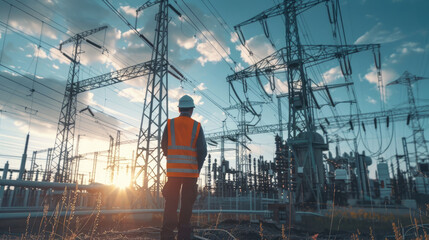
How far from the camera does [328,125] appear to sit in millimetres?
29484

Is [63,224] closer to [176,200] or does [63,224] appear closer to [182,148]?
[176,200]

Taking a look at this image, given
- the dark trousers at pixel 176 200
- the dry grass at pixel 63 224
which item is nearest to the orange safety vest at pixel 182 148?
the dark trousers at pixel 176 200

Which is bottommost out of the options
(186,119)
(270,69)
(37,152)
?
(186,119)

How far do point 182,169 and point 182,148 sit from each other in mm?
250

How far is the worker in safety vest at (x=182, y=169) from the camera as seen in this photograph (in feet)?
10.0

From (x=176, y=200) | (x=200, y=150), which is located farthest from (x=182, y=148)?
(x=176, y=200)

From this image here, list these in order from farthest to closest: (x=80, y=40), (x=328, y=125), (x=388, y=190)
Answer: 1. (x=328, y=125)
2. (x=388, y=190)
3. (x=80, y=40)

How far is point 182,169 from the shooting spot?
308cm

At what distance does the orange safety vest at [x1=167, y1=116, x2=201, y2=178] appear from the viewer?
3.08 m

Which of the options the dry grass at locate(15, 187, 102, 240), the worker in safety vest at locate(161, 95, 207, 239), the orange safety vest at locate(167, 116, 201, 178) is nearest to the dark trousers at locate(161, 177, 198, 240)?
the worker in safety vest at locate(161, 95, 207, 239)

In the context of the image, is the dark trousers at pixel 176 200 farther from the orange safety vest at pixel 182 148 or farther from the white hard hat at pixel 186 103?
the white hard hat at pixel 186 103

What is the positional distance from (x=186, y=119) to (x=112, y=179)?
2691 cm

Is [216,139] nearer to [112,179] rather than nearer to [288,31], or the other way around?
[112,179]

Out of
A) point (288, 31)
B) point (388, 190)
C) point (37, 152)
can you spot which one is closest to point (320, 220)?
point (288, 31)
